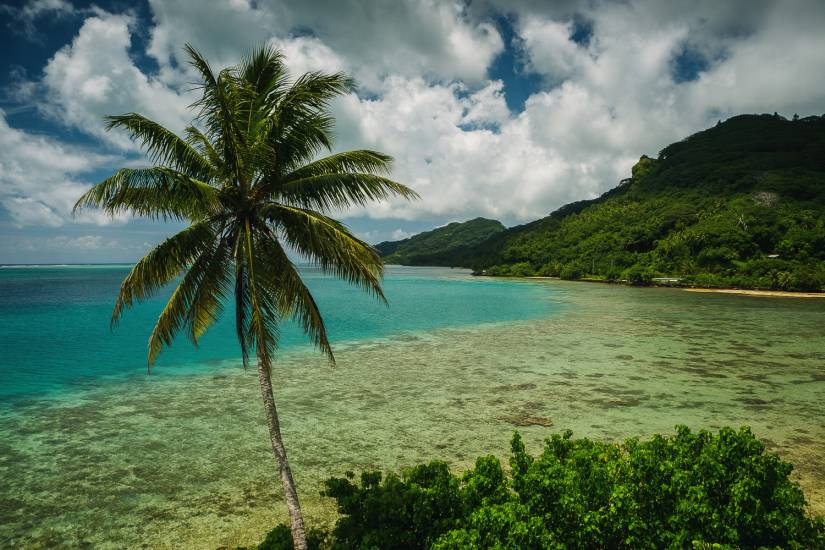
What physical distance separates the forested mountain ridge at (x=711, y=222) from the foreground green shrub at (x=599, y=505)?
269 feet

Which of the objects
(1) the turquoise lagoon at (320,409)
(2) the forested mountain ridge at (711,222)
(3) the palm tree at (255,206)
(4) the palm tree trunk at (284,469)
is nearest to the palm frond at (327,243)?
(3) the palm tree at (255,206)

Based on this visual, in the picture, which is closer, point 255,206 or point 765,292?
point 255,206

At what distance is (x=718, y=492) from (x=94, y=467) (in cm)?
1597

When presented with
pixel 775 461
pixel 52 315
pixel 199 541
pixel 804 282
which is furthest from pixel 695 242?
pixel 52 315

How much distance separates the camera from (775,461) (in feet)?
26.6

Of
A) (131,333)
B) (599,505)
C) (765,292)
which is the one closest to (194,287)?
(599,505)

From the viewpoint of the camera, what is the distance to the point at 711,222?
102 meters

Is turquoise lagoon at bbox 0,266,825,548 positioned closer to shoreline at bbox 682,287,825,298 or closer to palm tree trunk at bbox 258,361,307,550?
palm tree trunk at bbox 258,361,307,550

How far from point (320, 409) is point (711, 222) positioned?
114 meters

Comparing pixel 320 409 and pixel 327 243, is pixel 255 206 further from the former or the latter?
pixel 320 409

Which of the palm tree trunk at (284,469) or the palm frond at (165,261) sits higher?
the palm frond at (165,261)

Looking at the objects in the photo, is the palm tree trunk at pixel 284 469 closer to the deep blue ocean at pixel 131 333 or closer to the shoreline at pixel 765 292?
the deep blue ocean at pixel 131 333

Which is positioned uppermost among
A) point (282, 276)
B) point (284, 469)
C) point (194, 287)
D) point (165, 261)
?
point (165, 261)

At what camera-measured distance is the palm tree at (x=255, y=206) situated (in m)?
7.89
